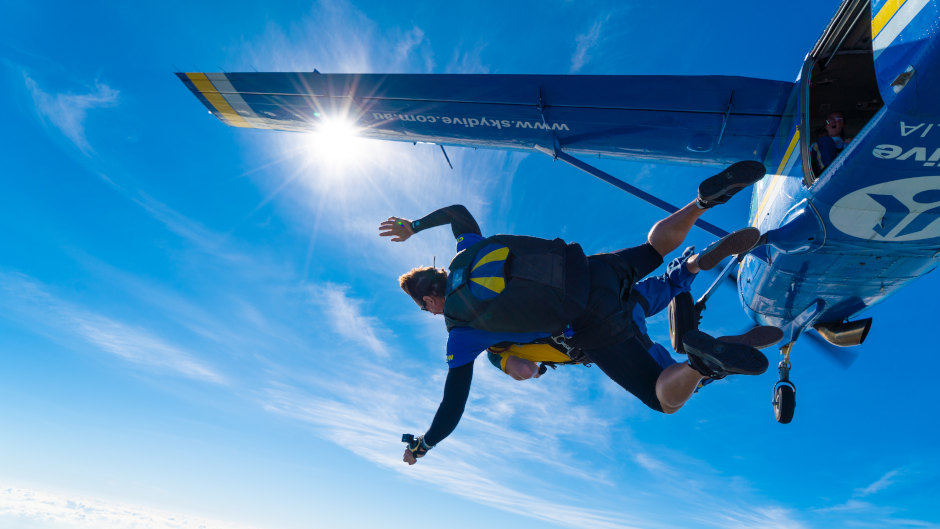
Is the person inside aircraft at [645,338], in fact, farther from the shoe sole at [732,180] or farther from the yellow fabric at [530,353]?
the shoe sole at [732,180]

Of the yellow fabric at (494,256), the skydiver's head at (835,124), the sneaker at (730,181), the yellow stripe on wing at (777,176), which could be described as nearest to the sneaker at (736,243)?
the sneaker at (730,181)

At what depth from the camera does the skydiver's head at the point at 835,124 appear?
4816mm

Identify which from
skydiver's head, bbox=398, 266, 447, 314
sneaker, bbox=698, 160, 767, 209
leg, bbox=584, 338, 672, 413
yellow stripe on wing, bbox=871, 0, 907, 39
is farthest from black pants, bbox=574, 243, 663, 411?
yellow stripe on wing, bbox=871, 0, 907, 39

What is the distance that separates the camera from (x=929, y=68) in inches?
123

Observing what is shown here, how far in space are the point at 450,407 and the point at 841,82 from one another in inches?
220

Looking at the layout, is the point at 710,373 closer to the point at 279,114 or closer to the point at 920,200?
the point at 920,200

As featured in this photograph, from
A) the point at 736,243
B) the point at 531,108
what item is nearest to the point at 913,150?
the point at 736,243

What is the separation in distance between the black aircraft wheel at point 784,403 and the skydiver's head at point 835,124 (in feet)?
10.9

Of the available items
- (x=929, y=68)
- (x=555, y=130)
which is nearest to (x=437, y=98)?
(x=555, y=130)

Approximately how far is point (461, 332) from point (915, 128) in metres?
3.71

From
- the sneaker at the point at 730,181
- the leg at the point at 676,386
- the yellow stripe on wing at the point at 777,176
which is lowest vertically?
the leg at the point at 676,386

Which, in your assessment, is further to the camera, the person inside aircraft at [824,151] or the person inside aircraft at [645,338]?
the person inside aircraft at [824,151]

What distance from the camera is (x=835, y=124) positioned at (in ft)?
15.8

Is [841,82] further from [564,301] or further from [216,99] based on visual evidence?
[216,99]
